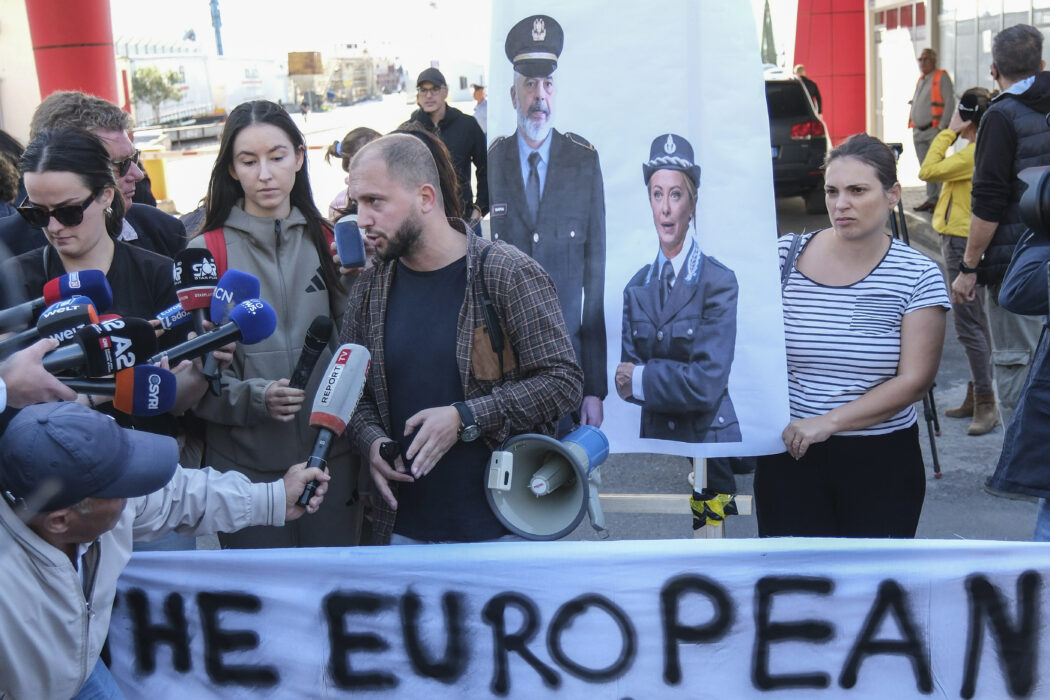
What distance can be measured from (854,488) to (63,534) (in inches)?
91.4

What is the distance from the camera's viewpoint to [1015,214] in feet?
17.2

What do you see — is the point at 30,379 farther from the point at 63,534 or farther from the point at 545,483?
the point at 545,483

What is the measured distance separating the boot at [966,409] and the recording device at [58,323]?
565 centimetres

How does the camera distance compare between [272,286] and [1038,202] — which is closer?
[1038,202]

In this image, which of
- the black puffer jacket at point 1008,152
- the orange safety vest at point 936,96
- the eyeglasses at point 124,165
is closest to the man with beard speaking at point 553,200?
the eyeglasses at point 124,165

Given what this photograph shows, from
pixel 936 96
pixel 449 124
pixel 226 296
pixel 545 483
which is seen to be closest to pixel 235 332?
pixel 226 296

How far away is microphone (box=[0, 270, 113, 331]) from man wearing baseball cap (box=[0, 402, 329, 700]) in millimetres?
446

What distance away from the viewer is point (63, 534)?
2.23 m

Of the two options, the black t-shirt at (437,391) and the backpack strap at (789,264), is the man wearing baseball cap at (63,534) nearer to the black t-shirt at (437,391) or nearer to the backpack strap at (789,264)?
the black t-shirt at (437,391)

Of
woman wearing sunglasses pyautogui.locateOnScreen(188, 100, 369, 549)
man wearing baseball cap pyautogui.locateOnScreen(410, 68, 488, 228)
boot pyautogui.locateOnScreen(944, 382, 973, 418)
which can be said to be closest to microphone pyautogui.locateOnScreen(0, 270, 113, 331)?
woman wearing sunglasses pyautogui.locateOnScreen(188, 100, 369, 549)

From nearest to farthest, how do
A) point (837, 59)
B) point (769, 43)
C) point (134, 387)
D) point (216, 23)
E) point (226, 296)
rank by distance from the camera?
point (134, 387), point (226, 296), point (837, 59), point (769, 43), point (216, 23)

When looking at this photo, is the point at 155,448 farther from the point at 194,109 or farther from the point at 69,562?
the point at 194,109

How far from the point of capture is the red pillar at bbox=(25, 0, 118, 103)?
12.8 metres

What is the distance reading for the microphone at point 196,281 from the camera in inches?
112
